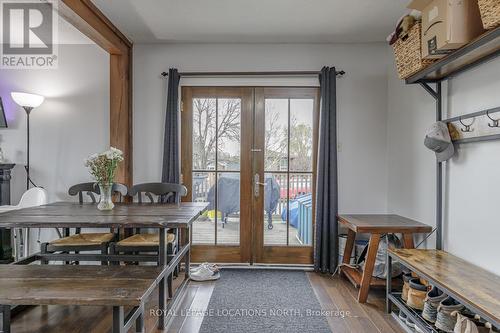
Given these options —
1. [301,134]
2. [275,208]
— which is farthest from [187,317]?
[301,134]

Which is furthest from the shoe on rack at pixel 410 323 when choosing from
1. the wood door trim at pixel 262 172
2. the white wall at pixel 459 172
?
the wood door trim at pixel 262 172

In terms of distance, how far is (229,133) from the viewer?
3.53m

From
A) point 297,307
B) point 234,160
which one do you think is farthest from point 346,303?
point 234,160

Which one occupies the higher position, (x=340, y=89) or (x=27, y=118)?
(x=340, y=89)

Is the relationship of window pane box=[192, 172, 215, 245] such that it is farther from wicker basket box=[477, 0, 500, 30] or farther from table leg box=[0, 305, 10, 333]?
wicker basket box=[477, 0, 500, 30]

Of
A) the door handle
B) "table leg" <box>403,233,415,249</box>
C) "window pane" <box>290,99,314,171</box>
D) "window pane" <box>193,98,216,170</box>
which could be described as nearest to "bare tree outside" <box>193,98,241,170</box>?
"window pane" <box>193,98,216,170</box>

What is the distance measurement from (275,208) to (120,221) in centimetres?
184

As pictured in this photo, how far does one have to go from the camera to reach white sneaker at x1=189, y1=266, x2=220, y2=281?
312 centimetres

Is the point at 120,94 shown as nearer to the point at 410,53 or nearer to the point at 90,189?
the point at 90,189

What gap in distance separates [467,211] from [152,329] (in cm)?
249

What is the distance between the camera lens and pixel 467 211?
2197 mm

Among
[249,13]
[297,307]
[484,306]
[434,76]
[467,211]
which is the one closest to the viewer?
[484,306]

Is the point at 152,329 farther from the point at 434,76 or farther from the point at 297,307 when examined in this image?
the point at 434,76

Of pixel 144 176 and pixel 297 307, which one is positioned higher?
pixel 144 176
